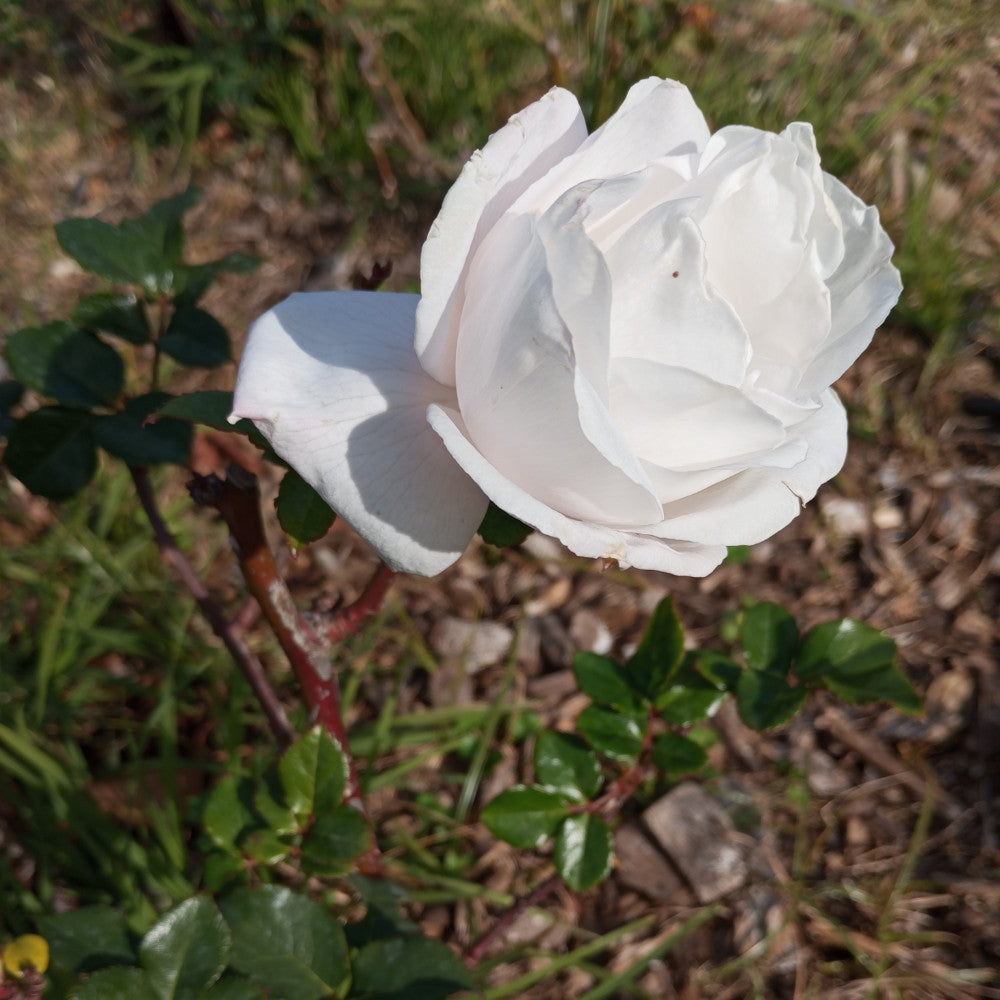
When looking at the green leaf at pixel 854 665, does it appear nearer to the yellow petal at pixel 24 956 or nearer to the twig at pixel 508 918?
the twig at pixel 508 918

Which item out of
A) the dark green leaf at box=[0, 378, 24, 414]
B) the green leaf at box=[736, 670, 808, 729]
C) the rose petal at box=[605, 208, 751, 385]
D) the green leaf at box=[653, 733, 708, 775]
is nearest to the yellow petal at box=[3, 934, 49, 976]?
the dark green leaf at box=[0, 378, 24, 414]

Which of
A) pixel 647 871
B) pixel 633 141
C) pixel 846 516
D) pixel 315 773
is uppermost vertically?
pixel 633 141

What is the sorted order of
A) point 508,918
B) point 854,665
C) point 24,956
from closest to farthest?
point 854,665, point 24,956, point 508,918

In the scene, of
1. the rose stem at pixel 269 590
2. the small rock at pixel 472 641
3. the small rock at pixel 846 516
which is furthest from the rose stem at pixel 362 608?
the small rock at pixel 846 516

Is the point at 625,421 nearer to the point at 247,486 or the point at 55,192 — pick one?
the point at 247,486

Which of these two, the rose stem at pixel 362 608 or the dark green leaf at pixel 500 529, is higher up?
the dark green leaf at pixel 500 529

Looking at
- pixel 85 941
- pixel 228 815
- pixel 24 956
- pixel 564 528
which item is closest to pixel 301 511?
pixel 564 528

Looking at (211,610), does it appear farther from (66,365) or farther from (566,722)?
(566,722)
